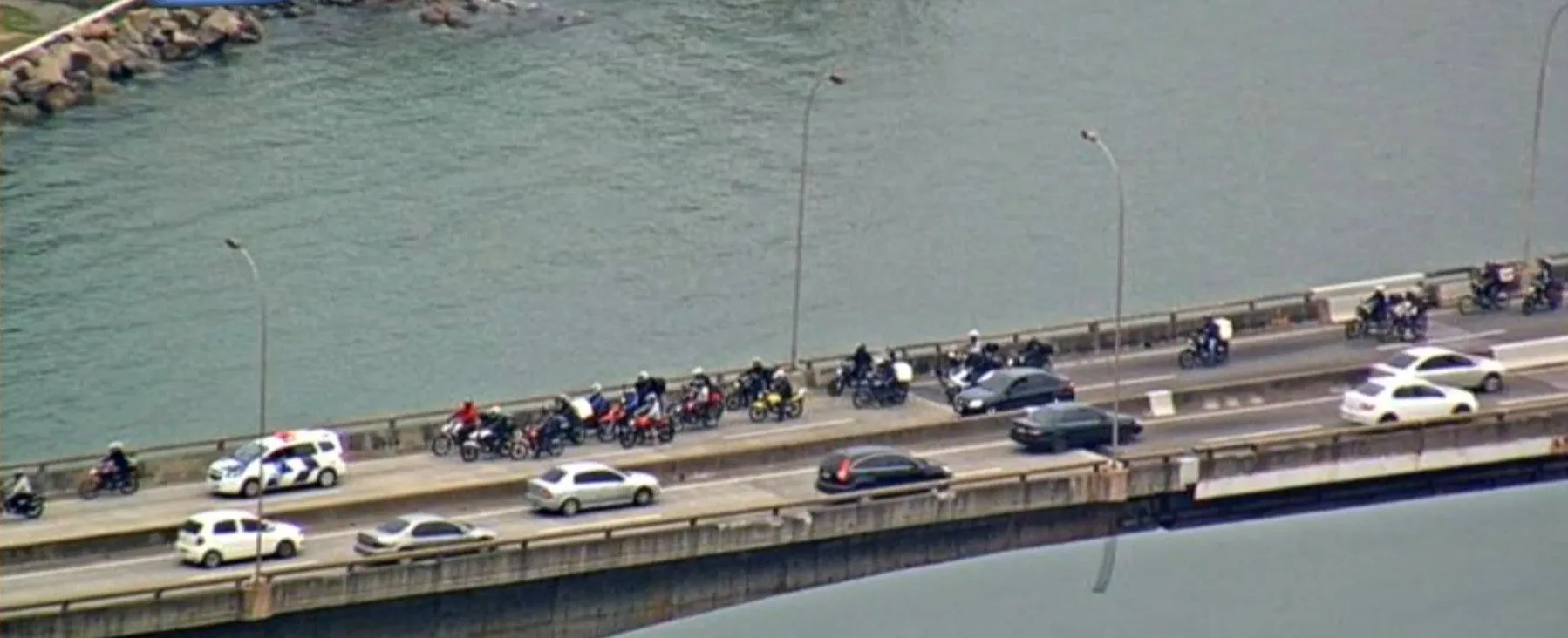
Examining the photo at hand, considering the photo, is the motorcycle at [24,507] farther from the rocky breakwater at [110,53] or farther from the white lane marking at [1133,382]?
the rocky breakwater at [110,53]

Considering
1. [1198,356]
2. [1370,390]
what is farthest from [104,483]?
[1370,390]

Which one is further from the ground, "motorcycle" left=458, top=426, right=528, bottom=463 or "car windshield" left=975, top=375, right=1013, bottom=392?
"car windshield" left=975, top=375, right=1013, bottom=392

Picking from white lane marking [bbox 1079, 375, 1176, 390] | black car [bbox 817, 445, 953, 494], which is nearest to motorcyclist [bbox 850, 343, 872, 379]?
white lane marking [bbox 1079, 375, 1176, 390]

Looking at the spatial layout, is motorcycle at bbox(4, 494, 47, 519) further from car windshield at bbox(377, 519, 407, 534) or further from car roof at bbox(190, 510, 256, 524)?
car windshield at bbox(377, 519, 407, 534)

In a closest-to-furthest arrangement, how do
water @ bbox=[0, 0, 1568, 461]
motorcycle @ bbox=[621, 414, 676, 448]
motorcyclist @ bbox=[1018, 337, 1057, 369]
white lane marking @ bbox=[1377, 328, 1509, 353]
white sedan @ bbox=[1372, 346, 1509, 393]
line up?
motorcycle @ bbox=[621, 414, 676, 448] → white sedan @ bbox=[1372, 346, 1509, 393] → motorcyclist @ bbox=[1018, 337, 1057, 369] → white lane marking @ bbox=[1377, 328, 1509, 353] → water @ bbox=[0, 0, 1568, 461]

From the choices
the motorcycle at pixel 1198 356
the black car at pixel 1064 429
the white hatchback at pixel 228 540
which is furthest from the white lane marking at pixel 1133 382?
the white hatchback at pixel 228 540

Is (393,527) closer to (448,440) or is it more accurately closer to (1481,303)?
(448,440)
